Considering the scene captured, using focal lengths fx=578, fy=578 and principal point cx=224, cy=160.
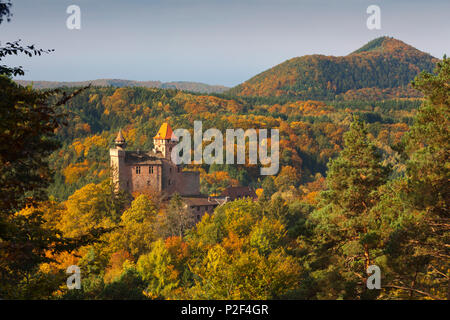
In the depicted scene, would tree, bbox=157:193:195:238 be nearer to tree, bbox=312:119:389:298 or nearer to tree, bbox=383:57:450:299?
tree, bbox=312:119:389:298

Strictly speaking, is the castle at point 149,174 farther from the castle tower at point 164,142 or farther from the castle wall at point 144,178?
the castle tower at point 164,142

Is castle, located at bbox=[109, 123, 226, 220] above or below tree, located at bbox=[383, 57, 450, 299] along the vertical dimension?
below

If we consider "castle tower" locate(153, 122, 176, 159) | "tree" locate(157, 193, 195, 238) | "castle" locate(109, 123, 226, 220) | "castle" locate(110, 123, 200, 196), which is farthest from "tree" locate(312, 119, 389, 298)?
"castle tower" locate(153, 122, 176, 159)

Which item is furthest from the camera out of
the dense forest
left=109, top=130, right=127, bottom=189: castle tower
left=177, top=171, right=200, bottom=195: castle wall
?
left=177, top=171, right=200, bottom=195: castle wall

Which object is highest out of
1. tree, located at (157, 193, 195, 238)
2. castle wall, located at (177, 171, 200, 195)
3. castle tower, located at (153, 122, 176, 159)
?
castle tower, located at (153, 122, 176, 159)

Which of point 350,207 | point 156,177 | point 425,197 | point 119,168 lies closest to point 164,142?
point 156,177

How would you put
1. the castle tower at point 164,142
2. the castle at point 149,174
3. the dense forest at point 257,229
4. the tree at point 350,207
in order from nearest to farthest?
the dense forest at point 257,229 < the tree at point 350,207 < the castle at point 149,174 < the castle tower at point 164,142

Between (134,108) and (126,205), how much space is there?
406 feet

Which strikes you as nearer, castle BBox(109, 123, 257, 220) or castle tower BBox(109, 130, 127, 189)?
castle tower BBox(109, 130, 127, 189)

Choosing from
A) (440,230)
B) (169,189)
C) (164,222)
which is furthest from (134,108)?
(440,230)

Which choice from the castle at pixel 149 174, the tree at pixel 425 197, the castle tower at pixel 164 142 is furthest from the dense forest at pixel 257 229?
the castle tower at pixel 164 142

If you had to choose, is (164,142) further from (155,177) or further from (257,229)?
(257,229)

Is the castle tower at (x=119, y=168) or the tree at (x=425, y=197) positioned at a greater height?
the tree at (x=425, y=197)

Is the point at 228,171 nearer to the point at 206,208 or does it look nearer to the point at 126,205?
the point at 206,208
